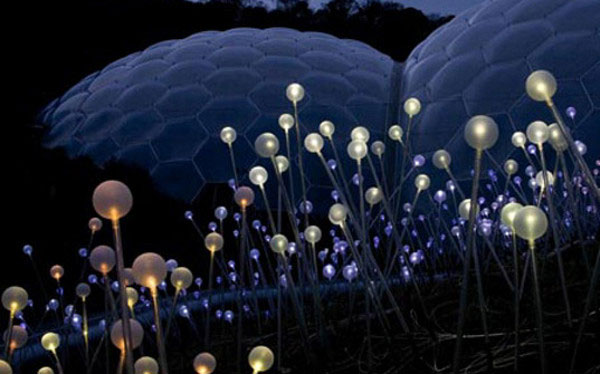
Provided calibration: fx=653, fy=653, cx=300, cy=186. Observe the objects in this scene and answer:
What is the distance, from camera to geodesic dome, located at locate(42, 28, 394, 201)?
460 centimetres

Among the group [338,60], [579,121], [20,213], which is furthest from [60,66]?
[579,121]

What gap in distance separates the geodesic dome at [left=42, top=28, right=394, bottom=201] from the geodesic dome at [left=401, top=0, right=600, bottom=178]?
1.56 feet

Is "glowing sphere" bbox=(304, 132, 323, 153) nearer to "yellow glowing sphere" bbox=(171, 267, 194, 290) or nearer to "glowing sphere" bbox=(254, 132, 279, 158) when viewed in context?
"glowing sphere" bbox=(254, 132, 279, 158)

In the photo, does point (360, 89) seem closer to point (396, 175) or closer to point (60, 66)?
point (396, 175)

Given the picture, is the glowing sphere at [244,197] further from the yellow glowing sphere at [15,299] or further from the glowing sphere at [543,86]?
the glowing sphere at [543,86]

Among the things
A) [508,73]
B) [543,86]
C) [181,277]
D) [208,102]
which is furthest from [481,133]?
[208,102]

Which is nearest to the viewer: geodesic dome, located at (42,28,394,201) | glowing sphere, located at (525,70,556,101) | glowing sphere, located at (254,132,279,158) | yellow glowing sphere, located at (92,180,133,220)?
yellow glowing sphere, located at (92,180,133,220)

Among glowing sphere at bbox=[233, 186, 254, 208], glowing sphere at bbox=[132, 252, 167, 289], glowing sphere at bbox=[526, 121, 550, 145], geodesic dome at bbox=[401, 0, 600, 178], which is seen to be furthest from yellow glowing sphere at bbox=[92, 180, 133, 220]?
geodesic dome at bbox=[401, 0, 600, 178]

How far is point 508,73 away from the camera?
432 centimetres

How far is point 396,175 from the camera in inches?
178

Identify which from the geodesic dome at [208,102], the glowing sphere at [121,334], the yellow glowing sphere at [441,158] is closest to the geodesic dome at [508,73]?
the geodesic dome at [208,102]

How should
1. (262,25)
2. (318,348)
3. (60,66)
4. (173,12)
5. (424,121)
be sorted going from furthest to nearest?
(262,25) → (173,12) → (60,66) → (424,121) → (318,348)

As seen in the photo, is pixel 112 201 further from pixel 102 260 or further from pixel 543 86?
pixel 543 86

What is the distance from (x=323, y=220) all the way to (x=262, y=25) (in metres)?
8.16
